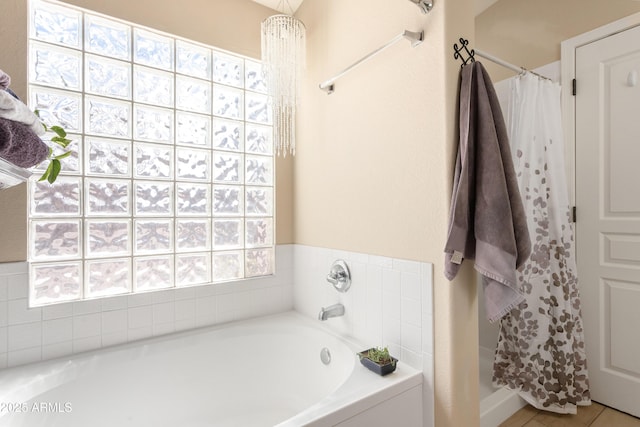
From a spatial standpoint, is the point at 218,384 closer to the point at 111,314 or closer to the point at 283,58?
the point at 111,314

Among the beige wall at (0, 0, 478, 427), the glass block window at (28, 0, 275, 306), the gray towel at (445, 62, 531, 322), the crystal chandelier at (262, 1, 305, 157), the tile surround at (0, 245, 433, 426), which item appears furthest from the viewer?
the crystal chandelier at (262, 1, 305, 157)

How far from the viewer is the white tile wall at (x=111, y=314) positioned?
4.59 feet

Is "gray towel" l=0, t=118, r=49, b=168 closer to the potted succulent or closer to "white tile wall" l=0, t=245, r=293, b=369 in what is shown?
"white tile wall" l=0, t=245, r=293, b=369

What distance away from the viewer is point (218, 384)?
5.56 ft

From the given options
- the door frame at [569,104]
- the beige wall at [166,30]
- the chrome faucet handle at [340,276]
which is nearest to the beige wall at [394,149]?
the chrome faucet handle at [340,276]

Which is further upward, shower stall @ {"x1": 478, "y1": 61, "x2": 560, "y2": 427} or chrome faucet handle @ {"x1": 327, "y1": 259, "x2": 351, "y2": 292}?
chrome faucet handle @ {"x1": 327, "y1": 259, "x2": 351, "y2": 292}

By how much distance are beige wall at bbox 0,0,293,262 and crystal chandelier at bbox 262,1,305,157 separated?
31 centimetres

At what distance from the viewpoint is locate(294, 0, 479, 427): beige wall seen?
1244mm

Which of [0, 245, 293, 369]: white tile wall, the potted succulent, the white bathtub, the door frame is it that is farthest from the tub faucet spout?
the door frame

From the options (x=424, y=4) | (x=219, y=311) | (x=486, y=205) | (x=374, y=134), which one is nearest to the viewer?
(x=486, y=205)

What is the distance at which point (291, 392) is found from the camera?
1747 millimetres

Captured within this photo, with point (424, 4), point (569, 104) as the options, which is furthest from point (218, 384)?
point (569, 104)

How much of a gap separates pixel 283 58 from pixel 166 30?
0.67 metres

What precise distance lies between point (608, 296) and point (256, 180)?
7.53 ft
